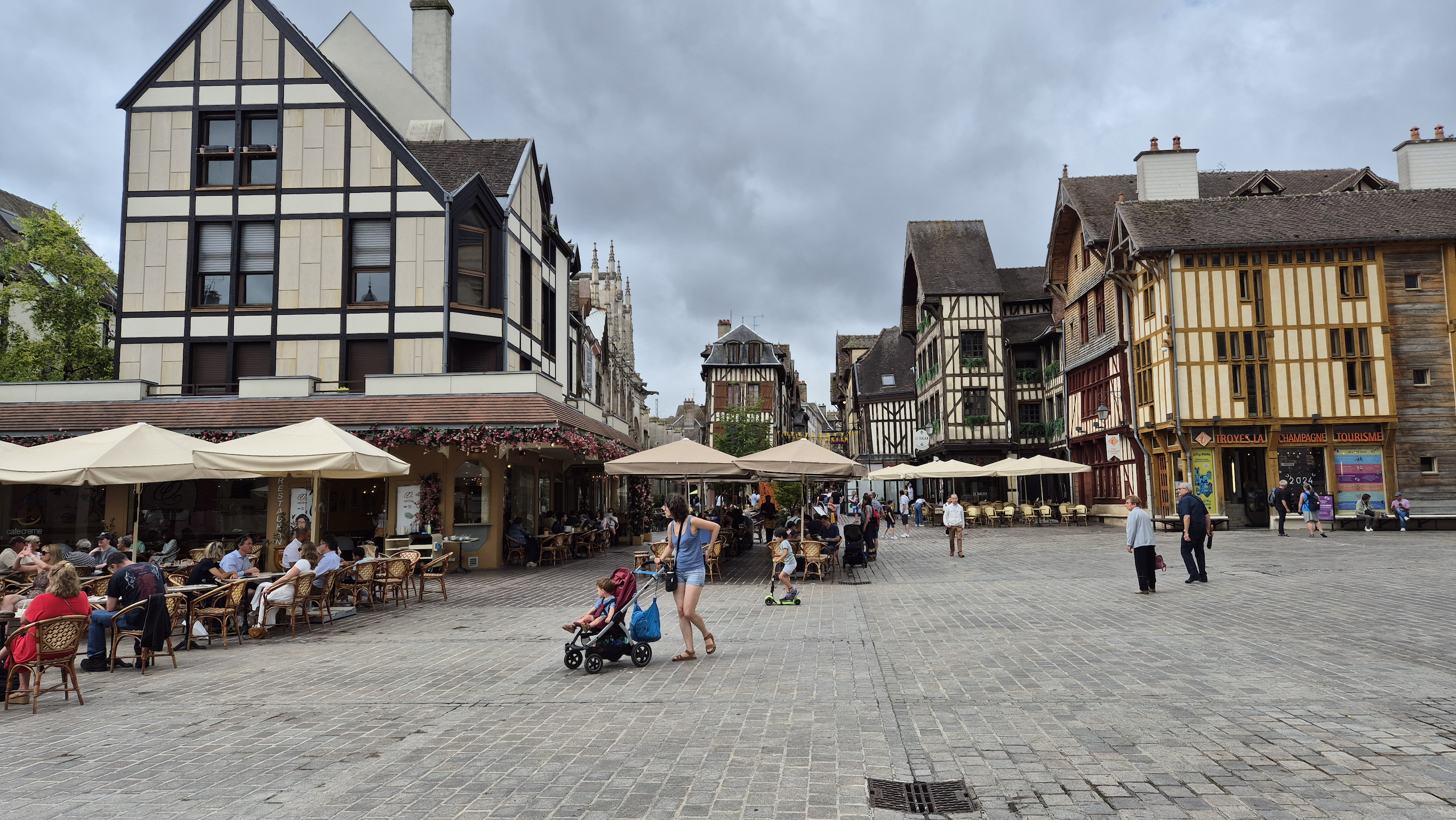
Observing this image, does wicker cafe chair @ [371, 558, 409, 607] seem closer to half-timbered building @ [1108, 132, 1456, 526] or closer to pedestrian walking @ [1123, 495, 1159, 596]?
pedestrian walking @ [1123, 495, 1159, 596]

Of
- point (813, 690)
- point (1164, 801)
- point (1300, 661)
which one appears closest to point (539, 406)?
point (813, 690)

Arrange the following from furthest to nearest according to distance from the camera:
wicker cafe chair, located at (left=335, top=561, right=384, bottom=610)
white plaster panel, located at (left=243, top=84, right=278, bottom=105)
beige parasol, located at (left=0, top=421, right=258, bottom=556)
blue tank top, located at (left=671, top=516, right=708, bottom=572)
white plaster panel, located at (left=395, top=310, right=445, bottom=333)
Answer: white plaster panel, located at (left=243, top=84, right=278, bottom=105), white plaster panel, located at (left=395, top=310, right=445, bottom=333), wicker cafe chair, located at (left=335, top=561, right=384, bottom=610), beige parasol, located at (left=0, top=421, right=258, bottom=556), blue tank top, located at (left=671, top=516, right=708, bottom=572)

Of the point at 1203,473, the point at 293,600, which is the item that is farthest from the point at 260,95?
the point at 1203,473

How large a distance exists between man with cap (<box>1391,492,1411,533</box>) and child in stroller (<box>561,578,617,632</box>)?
26.5m

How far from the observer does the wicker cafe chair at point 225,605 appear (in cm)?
940

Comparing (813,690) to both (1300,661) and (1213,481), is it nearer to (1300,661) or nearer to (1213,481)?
(1300,661)

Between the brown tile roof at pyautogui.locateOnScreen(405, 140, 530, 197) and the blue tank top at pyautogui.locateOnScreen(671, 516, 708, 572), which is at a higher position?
the brown tile roof at pyautogui.locateOnScreen(405, 140, 530, 197)

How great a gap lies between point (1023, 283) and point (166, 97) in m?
36.6

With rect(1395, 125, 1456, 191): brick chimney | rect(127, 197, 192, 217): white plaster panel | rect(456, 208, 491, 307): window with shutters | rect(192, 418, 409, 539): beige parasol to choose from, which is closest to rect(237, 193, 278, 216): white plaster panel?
rect(127, 197, 192, 217): white plaster panel

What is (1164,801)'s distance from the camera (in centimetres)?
416

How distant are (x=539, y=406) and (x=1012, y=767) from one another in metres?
13.8

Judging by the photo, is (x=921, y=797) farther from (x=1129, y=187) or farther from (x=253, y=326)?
(x=1129, y=187)

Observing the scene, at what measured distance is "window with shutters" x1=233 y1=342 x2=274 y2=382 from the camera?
20.5 metres

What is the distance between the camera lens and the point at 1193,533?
13148 mm
